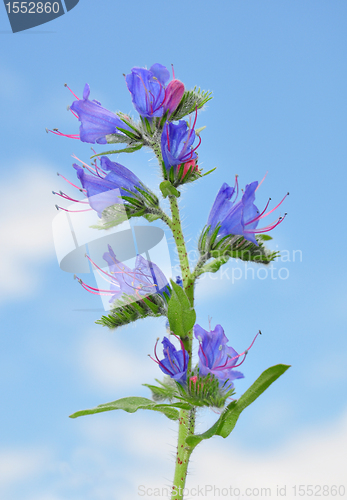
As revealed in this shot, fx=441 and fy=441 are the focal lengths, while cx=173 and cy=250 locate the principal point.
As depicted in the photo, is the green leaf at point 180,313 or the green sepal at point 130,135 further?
the green sepal at point 130,135

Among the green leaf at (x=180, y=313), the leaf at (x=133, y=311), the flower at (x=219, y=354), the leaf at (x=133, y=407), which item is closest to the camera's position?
the green leaf at (x=180, y=313)

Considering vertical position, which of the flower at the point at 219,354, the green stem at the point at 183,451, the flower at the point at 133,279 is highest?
the flower at the point at 133,279

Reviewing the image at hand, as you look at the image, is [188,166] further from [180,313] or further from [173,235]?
[180,313]

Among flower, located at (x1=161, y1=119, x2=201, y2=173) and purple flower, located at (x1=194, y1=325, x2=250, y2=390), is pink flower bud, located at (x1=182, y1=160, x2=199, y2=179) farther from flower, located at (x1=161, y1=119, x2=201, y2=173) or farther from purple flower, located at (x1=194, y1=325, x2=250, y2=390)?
purple flower, located at (x1=194, y1=325, x2=250, y2=390)

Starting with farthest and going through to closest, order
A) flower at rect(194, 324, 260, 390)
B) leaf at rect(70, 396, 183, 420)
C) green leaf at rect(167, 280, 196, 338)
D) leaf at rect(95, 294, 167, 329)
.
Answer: leaf at rect(95, 294, 167, 329) → flower at rect(194, 324, 260, 390) → leaf at rect(70, 396, 183, 420) → green leaf at rect(167, 280, 196, 338)

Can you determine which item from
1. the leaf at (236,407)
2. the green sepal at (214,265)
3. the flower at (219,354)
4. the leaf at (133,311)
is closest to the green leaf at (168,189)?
the green sepal at (214,265)

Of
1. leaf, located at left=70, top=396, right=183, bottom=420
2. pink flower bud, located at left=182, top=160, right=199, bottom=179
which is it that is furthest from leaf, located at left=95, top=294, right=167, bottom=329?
pink flower bud, located at left=182, top=160, right=199, bottom=179

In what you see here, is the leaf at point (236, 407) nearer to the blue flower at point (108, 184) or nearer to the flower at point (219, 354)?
the flower at point (219, 354)

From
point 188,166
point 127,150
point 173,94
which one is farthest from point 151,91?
point 188,166
